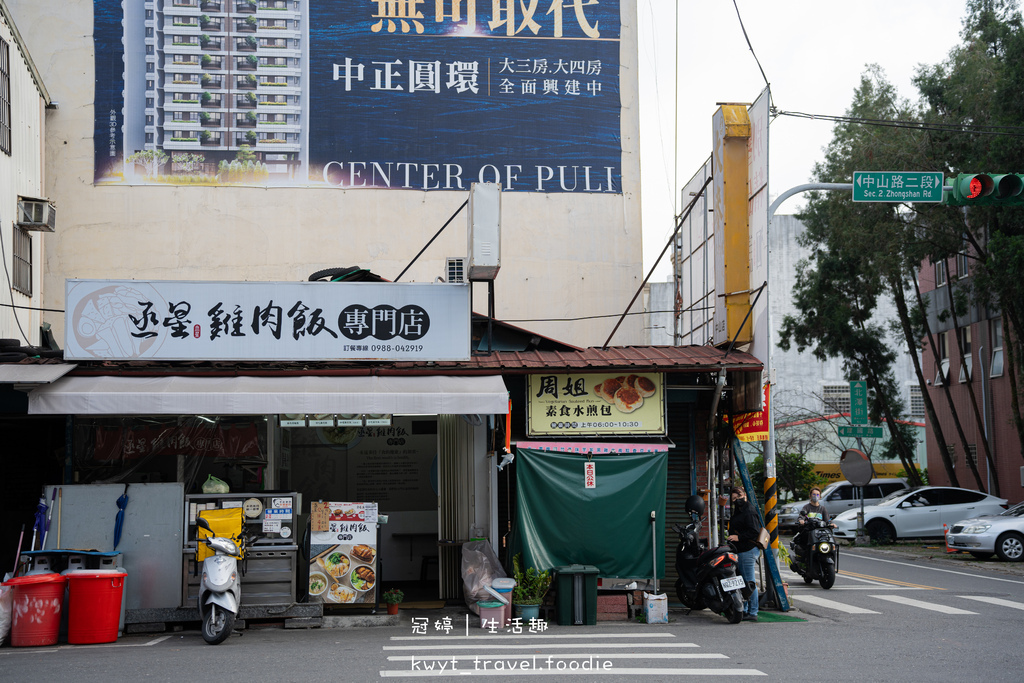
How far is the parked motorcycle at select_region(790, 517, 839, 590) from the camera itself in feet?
53.3

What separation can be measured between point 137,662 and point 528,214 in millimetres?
14556

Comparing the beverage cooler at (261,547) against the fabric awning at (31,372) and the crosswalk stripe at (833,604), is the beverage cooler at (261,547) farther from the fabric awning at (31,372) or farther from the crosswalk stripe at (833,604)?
the crosswalk stripe at (833,604)

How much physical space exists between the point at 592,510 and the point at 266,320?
199 inches

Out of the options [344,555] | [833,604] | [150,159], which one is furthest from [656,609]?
[150,159]

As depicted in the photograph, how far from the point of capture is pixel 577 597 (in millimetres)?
12211

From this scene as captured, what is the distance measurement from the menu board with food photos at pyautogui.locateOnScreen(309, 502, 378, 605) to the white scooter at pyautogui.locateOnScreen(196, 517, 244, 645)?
137 cm

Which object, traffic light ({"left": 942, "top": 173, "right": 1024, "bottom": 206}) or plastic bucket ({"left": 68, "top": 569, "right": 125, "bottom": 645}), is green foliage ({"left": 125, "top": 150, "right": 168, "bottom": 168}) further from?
traffic light ({"left": 942, "top": 173, "right": 1024, "bottom": 206})

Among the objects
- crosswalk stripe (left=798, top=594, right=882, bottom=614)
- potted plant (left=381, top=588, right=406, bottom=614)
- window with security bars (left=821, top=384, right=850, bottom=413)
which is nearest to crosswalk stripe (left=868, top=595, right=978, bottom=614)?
crosswalk stripe (left=798, top=594, right=882, bottom=614)

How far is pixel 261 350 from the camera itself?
12.7 meters

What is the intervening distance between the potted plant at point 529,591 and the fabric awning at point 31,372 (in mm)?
6244

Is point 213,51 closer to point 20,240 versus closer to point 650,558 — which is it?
point 20,240

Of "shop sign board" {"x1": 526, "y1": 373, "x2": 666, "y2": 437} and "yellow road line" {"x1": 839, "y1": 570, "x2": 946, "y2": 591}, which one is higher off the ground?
"shop sign board" {"x1": 526, "y1": 373, "x2": 666, "y2": 437}

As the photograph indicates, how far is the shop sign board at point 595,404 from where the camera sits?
1316 centimetres

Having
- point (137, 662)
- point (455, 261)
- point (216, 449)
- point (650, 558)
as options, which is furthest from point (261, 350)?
point (650, 558)
